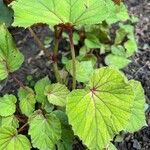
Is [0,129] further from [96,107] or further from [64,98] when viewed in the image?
[96,107]

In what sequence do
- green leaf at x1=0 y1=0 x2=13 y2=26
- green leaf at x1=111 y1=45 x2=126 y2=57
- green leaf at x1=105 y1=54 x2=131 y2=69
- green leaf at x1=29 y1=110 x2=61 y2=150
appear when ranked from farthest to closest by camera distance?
green leaf at x1=111 y1=45 x2=126 y2=57 < green leaf at x1=105 y1=54 x2=131 y2=69 < green leaf at x1=0 y1=0 x2=13 y2=26 < green leaf at x1=29 y1=110 x2=61 y2=150

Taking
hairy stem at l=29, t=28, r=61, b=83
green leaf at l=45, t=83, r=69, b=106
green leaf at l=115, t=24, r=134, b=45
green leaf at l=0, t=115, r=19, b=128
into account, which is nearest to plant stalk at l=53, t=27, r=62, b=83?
hairy stem at l=29, t=28, r=61, b=83

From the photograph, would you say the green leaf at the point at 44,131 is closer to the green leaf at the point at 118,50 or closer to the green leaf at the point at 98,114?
the green leaf at the point at 98,114

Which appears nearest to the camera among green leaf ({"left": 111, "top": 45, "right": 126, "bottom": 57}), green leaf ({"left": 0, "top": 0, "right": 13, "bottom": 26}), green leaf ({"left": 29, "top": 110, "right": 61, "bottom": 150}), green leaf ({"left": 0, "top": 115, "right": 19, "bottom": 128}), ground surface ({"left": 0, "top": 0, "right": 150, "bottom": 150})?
green leaf ({"left": 29, "top": 110, "right": 61, "bottom": 150})

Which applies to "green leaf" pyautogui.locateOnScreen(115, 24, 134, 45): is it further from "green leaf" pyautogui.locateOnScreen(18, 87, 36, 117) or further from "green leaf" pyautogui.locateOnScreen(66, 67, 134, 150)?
"green leaf" pyautogui.locateOnScreen(66, 67, 134, 150)

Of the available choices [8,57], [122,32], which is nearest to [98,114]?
[8,57]
